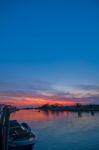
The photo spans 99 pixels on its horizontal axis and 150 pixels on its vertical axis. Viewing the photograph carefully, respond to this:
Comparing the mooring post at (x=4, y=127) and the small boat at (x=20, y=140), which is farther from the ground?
the mooring post at (x=4, y=127)

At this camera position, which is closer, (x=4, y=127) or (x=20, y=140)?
(x=4, y=127)

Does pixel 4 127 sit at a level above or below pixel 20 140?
above

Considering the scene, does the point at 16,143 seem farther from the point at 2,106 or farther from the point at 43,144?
the point at 2,106

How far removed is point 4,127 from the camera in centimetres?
895

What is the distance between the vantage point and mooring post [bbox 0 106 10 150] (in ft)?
28.9

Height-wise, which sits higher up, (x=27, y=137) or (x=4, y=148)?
(x=4, y=148)

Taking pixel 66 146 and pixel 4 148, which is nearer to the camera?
pixel 4 148

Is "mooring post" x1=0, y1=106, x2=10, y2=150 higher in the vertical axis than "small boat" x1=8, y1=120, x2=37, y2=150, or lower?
higher

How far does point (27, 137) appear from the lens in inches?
1025

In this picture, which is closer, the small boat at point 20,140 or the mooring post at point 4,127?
the mooring post at point 4,127

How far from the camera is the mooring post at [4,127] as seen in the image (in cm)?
881

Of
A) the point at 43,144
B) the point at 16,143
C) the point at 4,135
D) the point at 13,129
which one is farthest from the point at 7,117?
the point at 43,144

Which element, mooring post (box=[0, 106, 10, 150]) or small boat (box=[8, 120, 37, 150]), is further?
small boat (box=[8, 120, 37, 150])

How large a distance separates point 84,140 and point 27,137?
54.6 ft
